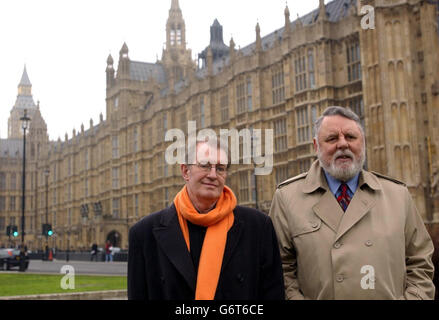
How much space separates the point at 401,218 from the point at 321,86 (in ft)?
87.5

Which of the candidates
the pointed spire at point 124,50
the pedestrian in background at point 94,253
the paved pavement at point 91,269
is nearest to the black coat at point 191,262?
the paved pavement at point 91,269

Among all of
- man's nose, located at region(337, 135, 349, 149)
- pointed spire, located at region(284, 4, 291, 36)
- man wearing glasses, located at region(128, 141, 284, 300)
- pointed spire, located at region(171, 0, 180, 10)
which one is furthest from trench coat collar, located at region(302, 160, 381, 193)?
pointed spire, located at region(171, 0, 180, 10)

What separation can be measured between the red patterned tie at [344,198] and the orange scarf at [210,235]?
73 centimetres

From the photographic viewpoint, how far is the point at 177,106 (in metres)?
45.8

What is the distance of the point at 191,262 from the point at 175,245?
0.15 metres

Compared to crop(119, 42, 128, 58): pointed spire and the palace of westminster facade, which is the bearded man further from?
crop(119, 42, 128, 58): pointed spire

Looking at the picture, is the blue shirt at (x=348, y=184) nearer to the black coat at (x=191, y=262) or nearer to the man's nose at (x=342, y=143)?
the man's nose at (x=342, y=143)

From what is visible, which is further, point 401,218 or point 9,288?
point 9,288

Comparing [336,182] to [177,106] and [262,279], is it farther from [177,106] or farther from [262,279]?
[177,106]

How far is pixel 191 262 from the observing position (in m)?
3.46

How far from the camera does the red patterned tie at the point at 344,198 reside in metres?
3.70

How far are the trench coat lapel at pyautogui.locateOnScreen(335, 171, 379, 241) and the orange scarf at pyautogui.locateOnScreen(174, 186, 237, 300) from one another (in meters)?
0.72

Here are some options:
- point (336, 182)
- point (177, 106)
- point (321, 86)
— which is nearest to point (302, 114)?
point (321, 86)
